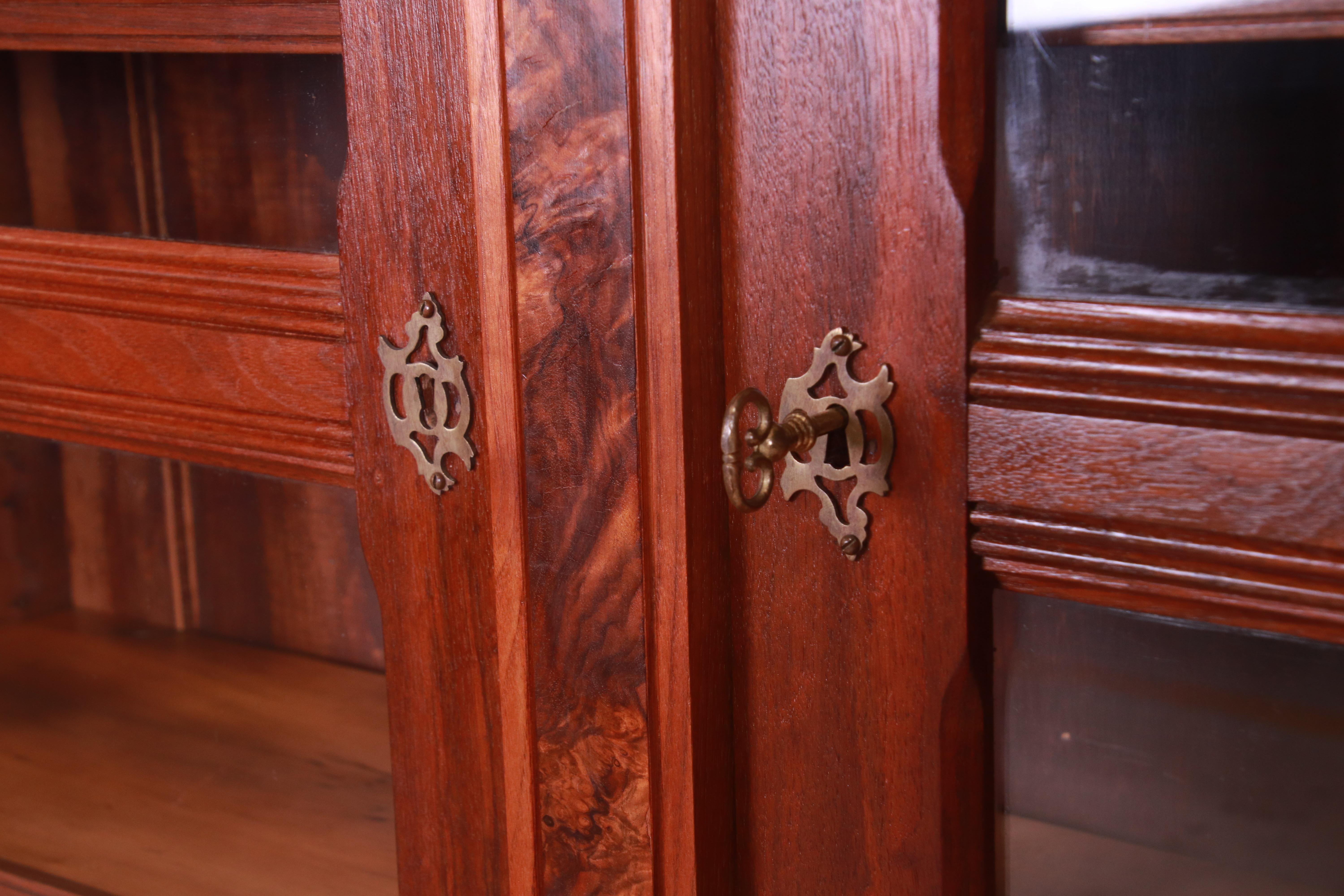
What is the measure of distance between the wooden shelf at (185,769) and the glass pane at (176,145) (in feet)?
0.80

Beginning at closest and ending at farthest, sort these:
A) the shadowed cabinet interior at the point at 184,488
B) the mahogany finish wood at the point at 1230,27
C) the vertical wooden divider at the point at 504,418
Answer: the mahogany finish wood at the point at 1230,27
the vertical wooden divider at the point at 504,418
the shadowed cabinet interior at the point at 184,488

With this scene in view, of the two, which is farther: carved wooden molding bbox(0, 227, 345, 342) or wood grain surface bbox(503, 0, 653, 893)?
carved wooden molding bbox(0, 227, 345, 342)

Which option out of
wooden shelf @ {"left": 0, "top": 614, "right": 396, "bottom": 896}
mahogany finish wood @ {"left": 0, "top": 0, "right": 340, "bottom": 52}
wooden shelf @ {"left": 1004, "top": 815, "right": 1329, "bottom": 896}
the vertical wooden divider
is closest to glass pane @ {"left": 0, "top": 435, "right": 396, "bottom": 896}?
wooden shelf @ {"left": 0, "top": 614, "right": 396, "bottom": 896}

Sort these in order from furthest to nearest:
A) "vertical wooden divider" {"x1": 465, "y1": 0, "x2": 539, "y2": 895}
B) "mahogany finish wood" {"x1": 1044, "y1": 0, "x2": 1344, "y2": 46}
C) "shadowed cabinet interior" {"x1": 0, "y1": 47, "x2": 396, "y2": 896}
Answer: "shadowed cabinet interior" {"x1": 0, "y1": 47, "x2": 396, "y2": 896}
"vertical wooden divider" {"x1": 465, "y1": 0, "x2": 539, "y2": 895}
"mahogany finish wood" {"x1": 1044, "y1": 0, "x2": 1344, "y2": 46}

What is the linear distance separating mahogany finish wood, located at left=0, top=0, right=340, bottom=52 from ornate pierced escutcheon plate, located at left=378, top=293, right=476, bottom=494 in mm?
143

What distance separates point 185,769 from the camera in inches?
29.9

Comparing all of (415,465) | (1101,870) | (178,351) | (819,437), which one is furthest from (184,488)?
(1101,870)

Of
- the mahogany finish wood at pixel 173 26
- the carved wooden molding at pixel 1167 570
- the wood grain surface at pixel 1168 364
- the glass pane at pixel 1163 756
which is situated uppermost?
the mahogany finish wood at pixel 173 26

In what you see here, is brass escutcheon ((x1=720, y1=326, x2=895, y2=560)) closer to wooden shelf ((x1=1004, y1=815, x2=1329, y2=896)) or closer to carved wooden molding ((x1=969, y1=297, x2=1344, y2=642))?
carved wooden molding ((x1=969, y1=297, x2=1344, y2=642))

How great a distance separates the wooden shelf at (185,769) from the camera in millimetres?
703

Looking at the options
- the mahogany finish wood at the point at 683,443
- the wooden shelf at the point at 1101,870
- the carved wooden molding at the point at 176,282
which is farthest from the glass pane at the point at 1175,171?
the carved wooden molding at the point at 176,282

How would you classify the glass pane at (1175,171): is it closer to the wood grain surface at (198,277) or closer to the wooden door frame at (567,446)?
the wooden door frame at (567,446)

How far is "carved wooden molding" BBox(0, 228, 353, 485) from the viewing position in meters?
0.64

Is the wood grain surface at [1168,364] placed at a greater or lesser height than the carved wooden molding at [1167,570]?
greater
